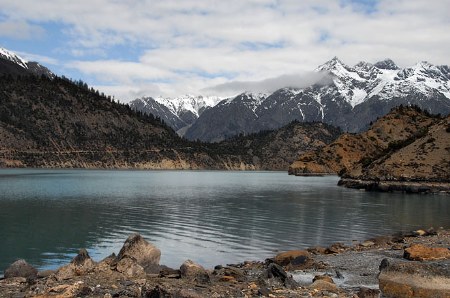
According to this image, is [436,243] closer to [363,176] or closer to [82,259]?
[82,259]

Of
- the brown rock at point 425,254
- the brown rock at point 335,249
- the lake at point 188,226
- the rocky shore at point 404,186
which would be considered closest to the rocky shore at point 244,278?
the brown rock at point 425,254

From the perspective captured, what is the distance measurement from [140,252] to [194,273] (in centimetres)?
560

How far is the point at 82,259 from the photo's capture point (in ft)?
86.2

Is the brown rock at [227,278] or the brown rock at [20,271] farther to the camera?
the brown rock at [20,271]

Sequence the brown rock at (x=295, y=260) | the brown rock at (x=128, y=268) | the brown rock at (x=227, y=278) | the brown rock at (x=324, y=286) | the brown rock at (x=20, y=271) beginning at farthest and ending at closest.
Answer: the brown rock at (x=295, y=260) < the brown rock at (x=20, y=271) < the brown rock at (x=227, y=278) < the brown rock at (x=128, y=268) < the brown rock at (x=324, y=286)

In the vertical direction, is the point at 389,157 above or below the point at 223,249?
above

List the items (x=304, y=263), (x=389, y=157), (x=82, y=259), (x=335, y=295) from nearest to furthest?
(x=335, y=295) → (x=82, y=259) → (x=304, y=263) → (x=389, y=157)

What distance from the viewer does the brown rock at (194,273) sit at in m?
22.5

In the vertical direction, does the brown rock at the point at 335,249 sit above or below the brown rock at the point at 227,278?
below

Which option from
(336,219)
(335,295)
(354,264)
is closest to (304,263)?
(354,264)

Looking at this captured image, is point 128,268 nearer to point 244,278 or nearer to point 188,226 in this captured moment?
point 244,278

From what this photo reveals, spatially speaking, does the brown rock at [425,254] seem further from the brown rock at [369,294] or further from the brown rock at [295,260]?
the brown rock at [369,294]

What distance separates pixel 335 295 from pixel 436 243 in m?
21.7

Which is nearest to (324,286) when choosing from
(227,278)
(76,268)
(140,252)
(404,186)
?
(227,278)
